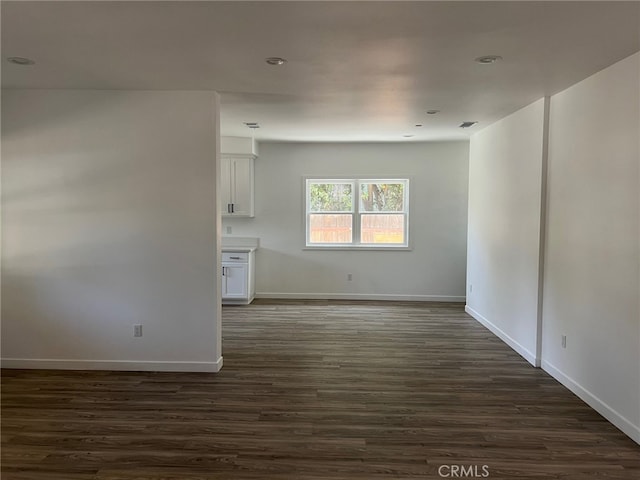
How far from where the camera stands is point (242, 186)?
6945 millimetres

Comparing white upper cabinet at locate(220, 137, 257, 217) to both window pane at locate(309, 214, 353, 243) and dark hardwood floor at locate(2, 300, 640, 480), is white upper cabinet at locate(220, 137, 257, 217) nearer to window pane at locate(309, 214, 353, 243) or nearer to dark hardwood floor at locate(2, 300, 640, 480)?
window pane at locate(309, 214, 353, 243)

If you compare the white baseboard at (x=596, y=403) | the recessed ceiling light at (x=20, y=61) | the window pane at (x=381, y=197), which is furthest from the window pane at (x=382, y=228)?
the recessed ceiling light at (x=20, y=61)

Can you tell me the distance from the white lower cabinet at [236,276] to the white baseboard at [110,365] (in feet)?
9.01

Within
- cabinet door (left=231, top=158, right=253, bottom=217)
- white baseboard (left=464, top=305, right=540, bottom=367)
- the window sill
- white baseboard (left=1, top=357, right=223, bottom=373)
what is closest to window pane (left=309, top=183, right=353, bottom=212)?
the window sill

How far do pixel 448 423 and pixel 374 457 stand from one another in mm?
692

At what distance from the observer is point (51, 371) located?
393cm

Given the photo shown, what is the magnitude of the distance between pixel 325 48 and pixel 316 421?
2.46m

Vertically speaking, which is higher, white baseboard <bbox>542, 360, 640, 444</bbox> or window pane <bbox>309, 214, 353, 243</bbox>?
window pane <bbox>309, 214, 353, 243</bbox>

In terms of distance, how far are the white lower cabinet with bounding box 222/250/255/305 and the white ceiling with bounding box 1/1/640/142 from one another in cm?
295

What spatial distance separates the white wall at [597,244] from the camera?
286 cm

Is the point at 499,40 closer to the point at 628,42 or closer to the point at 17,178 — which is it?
the point at 628,42

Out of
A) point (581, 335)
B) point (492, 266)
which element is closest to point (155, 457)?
point (581, 335)

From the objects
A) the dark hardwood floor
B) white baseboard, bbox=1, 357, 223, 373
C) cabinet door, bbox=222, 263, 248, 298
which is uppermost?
cabinet door, bbox=222, 263, 248, 298

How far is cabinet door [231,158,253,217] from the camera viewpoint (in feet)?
22.6
